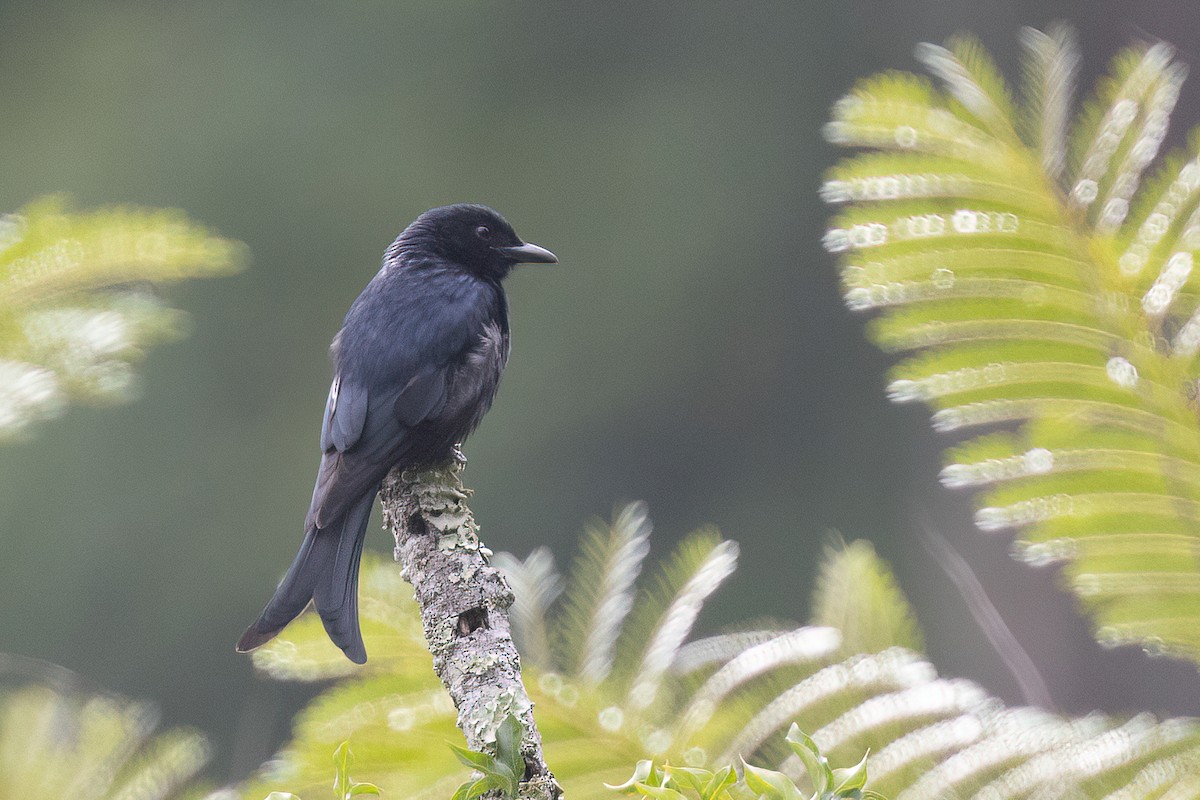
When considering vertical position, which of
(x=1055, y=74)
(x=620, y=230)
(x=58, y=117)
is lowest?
(x=1055, y=74)

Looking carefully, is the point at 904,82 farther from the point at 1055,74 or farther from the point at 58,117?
the point at 58,117

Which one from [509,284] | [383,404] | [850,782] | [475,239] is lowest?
[850,782]

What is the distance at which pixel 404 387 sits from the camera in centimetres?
279

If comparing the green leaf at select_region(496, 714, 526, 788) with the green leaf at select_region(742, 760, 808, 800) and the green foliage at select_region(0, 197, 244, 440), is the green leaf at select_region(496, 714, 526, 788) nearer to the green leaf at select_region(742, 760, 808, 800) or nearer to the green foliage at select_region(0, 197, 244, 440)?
the green leaf at select_region(742, 760, 808, 800)

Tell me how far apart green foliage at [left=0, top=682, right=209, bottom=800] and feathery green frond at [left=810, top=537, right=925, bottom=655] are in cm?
49

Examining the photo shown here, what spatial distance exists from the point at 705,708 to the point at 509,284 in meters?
10.8

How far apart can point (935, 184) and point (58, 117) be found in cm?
1375

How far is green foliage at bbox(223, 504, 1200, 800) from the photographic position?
78cm

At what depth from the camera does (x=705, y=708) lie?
2.99ft

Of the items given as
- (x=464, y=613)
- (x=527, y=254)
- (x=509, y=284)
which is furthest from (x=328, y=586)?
(x=509, y=284)

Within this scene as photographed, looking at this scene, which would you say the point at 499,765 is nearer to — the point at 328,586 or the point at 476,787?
the point at 476,787

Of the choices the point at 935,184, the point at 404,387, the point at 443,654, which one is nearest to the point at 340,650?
the point at 443,654

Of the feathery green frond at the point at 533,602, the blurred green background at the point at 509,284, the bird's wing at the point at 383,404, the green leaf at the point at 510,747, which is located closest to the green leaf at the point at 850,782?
the green leaf at the point at 510,747

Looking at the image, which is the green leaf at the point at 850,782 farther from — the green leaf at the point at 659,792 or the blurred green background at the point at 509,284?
the blurred green background at the point at 509,284
